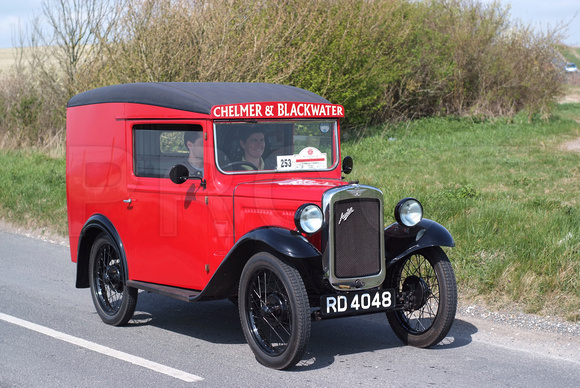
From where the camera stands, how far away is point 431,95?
2250 centimetres

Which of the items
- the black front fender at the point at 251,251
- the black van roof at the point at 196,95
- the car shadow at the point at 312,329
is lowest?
the car shadow at the point at 312,329

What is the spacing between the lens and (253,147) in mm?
5742

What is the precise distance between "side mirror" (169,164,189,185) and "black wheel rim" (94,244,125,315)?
1269 mm

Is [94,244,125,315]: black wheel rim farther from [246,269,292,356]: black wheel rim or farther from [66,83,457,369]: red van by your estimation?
[246,269,292,356]: black wheel rim

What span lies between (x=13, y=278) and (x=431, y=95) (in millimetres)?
16802

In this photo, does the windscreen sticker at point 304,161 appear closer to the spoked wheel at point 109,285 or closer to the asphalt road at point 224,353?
the asphalt road at point 224,353

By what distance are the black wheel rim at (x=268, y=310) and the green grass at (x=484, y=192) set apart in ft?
8.17

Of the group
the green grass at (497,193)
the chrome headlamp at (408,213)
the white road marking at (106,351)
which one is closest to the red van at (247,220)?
the chrome headlamp at (408,213)

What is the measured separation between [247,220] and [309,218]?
25.6 inches

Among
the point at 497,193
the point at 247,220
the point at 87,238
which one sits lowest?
the point at 87,238

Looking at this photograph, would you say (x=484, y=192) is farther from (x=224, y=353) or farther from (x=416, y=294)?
(x=224, y=353)

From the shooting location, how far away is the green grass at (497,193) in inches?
264

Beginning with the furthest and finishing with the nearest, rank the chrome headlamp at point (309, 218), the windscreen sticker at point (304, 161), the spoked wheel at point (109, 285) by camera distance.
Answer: the spoked wheel at point (109, 285) → the windscreen sticker at point (304, 161) → the chrome headlamp at point (309, 218)

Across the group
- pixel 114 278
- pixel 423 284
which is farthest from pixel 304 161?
pixel 114 278
